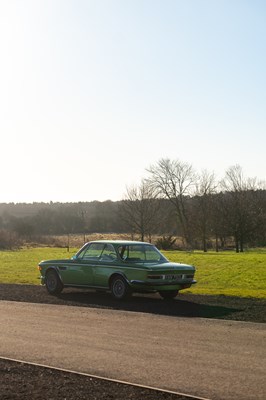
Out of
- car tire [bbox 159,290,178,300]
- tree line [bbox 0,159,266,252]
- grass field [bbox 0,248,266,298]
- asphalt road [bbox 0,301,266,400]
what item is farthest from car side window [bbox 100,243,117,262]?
tree line [bbox 0,159,266,252]

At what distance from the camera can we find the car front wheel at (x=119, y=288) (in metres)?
16.0

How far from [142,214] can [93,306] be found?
49564 mm

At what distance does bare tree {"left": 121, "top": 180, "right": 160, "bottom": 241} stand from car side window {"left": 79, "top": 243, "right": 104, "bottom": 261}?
150 feet

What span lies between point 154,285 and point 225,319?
3221 millimetres

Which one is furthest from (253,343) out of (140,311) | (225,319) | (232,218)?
(232,218)

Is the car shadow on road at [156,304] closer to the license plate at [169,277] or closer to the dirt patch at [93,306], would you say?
the dirt patch at [93,306]

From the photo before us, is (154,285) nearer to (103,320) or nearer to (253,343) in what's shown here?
(103,320)

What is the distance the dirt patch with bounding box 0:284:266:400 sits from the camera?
272 inches

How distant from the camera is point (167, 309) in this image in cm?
1437

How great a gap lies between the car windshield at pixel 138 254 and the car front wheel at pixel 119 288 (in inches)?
25.9

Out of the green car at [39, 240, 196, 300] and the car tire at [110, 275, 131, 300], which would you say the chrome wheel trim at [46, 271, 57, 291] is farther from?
the car tire at [110, 275, 131, 300]

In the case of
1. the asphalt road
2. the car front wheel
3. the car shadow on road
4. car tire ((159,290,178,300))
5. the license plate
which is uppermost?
the license plate

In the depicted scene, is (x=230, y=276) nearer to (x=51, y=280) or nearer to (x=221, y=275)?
(x=221, y=275)

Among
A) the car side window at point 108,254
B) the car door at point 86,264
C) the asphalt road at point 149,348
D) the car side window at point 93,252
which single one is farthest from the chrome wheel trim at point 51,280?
the asphalt road at point 149,348
